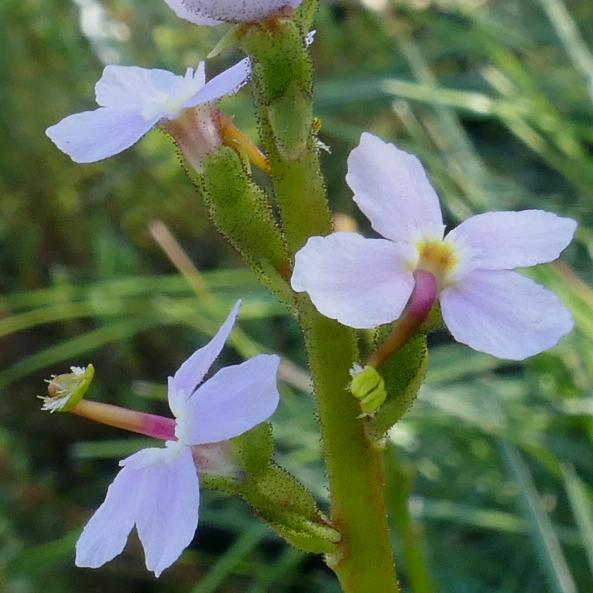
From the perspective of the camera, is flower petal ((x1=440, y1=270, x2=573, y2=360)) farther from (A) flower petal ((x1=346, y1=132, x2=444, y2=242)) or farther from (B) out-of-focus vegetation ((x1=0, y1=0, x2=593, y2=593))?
(B) out-of-focus vegetation ((x1=0, y1=0, x2=593, y2=593))

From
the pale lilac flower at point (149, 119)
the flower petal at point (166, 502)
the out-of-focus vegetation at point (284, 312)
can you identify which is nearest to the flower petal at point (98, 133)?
the pale lilac flower at point (149, 119)

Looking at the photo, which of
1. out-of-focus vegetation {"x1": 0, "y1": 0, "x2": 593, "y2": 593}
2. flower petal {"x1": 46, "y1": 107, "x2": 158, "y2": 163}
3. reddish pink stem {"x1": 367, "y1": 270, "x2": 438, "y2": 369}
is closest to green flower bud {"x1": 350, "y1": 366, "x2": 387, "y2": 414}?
reddish pink stem {"x1": 367, "y1": 270, "x2": 438, "y2": 369}

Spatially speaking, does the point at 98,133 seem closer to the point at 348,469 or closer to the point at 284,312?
the point at 348,469

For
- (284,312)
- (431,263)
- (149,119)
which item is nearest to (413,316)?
(431,263)

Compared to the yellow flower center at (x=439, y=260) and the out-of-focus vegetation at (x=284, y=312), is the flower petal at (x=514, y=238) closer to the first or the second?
the yellow flower center at (x=439, y=260)

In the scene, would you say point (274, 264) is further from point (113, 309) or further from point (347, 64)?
point (347, 64)

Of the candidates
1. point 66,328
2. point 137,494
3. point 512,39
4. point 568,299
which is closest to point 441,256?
point 137,494

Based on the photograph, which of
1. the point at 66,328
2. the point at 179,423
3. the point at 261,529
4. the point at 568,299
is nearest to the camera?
Result: the point at 179,423
